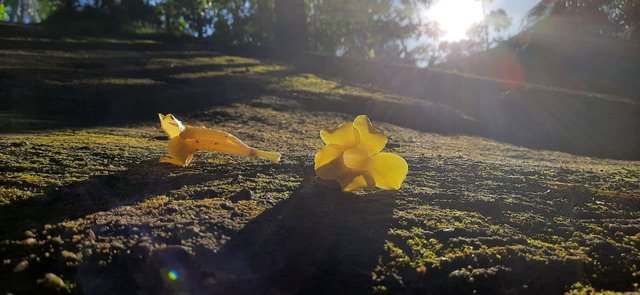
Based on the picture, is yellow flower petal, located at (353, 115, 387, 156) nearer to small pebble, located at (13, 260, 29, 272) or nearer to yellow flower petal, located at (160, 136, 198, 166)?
yellow flower petal, located at (160, 136, 198, 166)

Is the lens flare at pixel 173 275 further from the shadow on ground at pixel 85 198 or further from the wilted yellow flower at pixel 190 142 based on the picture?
the wilted yellow flower at pixel 190 142

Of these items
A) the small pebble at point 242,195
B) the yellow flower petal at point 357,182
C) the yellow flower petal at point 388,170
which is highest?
the yellow flower petal at point 388,170

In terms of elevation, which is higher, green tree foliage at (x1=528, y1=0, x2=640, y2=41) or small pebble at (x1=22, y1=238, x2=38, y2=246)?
green tree foliage at (x1=528, y1=0, x2=640, y2=41)

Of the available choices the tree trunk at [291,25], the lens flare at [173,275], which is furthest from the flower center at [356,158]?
the tree trunk at [291,25]

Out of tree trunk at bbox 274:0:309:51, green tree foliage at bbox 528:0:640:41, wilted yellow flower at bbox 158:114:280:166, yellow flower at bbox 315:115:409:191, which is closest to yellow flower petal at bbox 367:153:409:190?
yellow flower at bbox 315:115:409:191

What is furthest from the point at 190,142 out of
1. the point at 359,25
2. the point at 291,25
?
the point at 359,25

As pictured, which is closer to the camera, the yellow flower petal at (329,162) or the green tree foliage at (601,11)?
the yellow flower petal at (329,162)

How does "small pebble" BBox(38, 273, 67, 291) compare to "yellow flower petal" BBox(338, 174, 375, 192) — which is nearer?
"small pebble" BBox(38, 273, 67, 291)

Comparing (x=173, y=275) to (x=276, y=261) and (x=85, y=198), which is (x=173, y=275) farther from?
(x=85, y=198)
